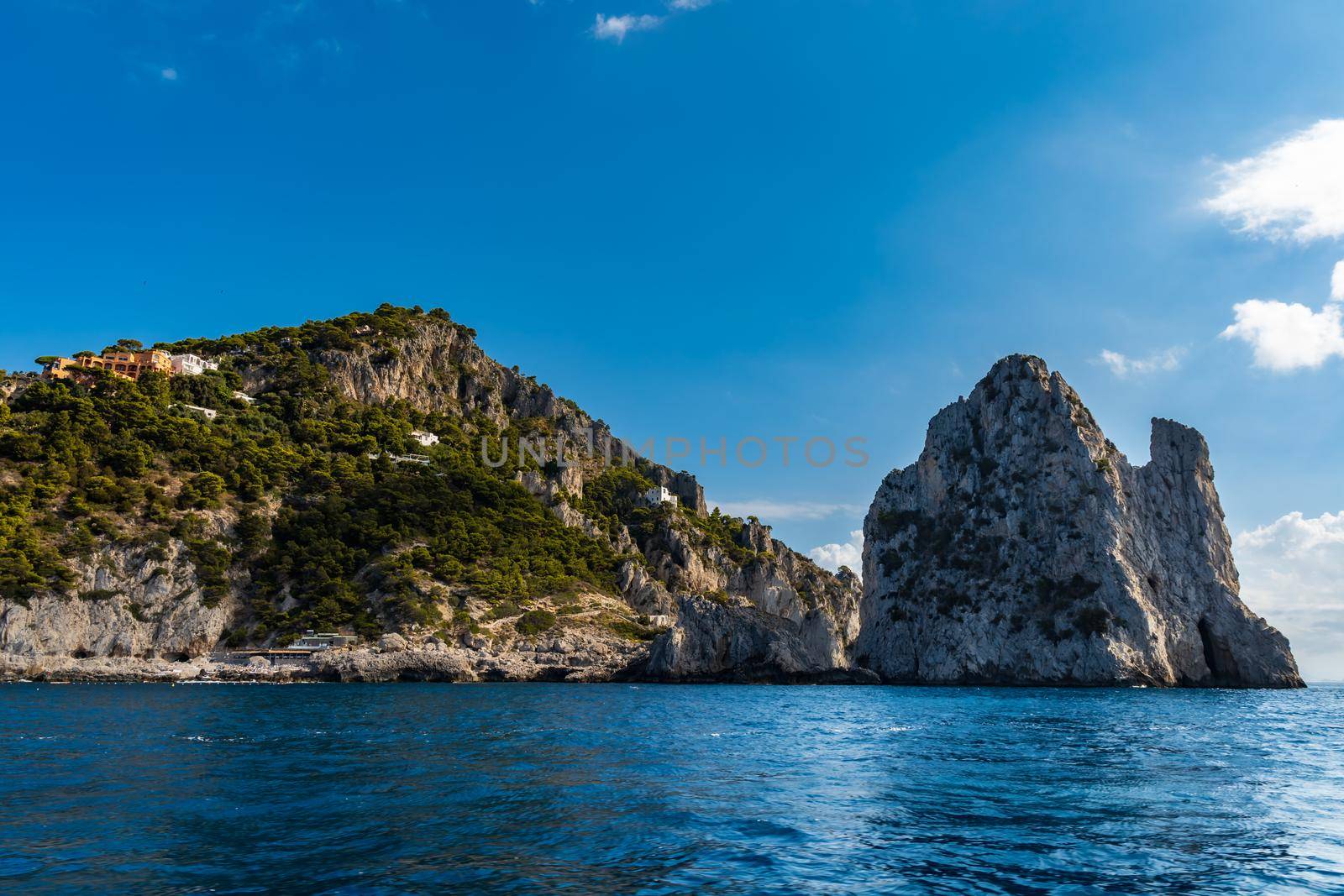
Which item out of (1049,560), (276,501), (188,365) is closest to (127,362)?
(188,365)

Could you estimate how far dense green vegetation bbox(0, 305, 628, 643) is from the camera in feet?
→ 259

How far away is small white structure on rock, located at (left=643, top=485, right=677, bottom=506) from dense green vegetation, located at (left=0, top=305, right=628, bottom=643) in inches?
1033

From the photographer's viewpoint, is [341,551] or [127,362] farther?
[127,362]

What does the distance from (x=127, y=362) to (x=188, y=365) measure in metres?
7.55

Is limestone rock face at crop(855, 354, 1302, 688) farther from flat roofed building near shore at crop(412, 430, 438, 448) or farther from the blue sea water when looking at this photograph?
flat roofed building near shore at crop(412, 430, 438, 448)

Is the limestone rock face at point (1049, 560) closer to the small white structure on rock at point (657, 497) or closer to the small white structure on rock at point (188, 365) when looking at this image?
the small white structure on rock at point (657, 497)

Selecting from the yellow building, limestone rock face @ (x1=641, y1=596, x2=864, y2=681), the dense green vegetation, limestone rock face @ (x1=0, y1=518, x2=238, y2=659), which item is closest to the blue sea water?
limestone rock face @ (x1=0, y1=518, x2=238, y2=659)

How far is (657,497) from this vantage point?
14825cm

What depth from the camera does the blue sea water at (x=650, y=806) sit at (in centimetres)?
1142

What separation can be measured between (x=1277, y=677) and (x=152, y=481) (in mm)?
121993

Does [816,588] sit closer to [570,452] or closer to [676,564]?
[676,564]

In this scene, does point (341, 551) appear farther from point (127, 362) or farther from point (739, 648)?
point (127, 362)

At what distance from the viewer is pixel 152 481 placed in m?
86.8

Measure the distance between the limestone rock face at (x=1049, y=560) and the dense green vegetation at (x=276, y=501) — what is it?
4250 cm
